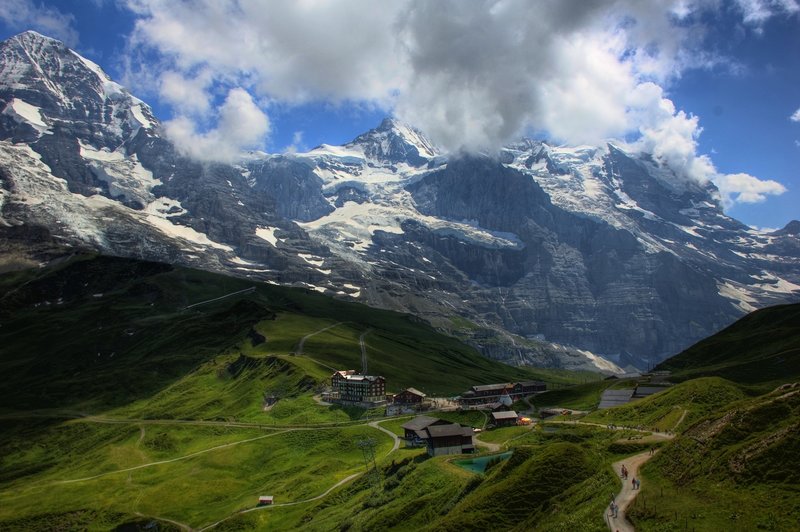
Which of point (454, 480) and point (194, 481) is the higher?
point (454, 480)

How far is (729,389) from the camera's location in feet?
327

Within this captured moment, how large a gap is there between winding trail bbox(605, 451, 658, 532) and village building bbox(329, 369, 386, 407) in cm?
10596

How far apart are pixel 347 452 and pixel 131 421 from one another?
9139 cm

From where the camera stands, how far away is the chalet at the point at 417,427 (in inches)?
4446

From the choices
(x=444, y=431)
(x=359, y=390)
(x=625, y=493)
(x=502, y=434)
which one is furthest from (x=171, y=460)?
(x=625, y=493)

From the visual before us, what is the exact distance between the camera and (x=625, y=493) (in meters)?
50.2

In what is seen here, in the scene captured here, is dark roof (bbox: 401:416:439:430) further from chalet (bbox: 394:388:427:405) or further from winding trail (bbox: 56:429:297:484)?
chalet (bbox: 394:388:427:405)

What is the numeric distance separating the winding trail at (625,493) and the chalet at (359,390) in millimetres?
107357

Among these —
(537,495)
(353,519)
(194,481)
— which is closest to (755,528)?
(537,495)

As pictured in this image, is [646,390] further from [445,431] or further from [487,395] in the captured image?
[445,431]

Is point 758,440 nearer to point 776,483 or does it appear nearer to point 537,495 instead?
point 776,483

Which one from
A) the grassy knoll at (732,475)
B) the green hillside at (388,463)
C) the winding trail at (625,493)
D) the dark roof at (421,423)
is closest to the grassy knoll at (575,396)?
the green hillside at (388,463)

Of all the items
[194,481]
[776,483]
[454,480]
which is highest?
[776,483]

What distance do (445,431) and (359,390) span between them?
233 feet
